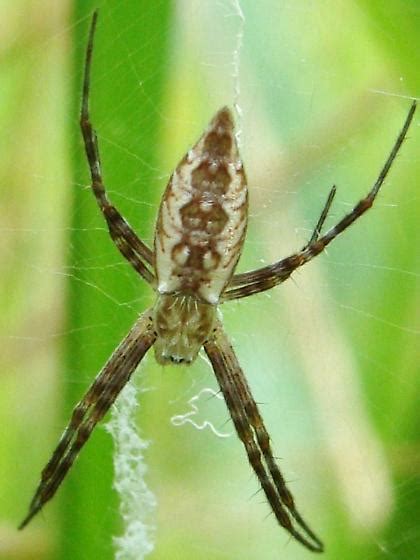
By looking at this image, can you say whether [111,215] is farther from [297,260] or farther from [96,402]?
[96,402]

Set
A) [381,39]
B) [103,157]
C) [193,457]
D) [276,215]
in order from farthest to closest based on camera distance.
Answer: [193,457], [276,215], [381,39], [103,157]

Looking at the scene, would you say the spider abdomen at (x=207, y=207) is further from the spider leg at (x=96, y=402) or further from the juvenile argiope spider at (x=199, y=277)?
the spider leg at (x=96, y=402)

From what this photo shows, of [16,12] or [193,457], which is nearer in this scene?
[16,12]

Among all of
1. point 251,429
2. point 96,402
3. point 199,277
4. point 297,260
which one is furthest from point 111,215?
point 251,429

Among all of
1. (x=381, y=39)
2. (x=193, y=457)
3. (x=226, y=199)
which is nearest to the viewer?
(x=226, y=199)

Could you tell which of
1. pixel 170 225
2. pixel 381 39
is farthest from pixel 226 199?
pixel 381 39

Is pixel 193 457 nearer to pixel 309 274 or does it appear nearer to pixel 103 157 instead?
pixel 309 274

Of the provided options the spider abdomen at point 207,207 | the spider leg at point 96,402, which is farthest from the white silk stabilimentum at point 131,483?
the spider abdomen at point 207,207
